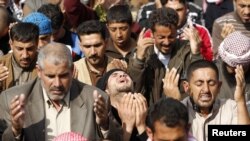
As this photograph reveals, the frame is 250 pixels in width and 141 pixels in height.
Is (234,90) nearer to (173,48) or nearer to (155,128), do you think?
(173,48)

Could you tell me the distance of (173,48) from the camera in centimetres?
1057

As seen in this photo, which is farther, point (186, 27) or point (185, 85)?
point (186, 27)

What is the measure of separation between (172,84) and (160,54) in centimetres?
83

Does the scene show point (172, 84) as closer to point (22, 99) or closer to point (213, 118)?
point (213, 118)

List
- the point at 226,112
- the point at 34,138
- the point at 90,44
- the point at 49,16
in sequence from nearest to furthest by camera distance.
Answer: the point at 34,138
the point at 226,112
the point at 90,44
the point at 49,16

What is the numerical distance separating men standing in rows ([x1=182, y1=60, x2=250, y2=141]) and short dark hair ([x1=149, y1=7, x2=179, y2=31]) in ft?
4.04

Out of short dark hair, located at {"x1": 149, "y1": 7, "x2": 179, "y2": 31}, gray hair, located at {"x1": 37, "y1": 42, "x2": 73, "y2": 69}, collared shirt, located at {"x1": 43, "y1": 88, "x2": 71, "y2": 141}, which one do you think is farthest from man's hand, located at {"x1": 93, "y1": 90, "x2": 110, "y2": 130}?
short dark hair, located at {"x1": 149, "y1": 7, "x2": 179, "y2": 31}

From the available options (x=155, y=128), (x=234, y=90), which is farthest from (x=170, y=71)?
(x=155, y=128)

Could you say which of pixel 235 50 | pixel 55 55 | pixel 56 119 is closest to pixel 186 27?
pixel 235 50

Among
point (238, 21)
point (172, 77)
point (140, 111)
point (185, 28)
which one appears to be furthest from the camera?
point (238, 21)

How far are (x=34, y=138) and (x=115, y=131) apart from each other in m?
0.68

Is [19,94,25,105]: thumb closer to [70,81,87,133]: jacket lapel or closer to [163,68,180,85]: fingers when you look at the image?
[70,81,87,133]: jacket lapel

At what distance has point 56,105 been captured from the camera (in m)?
8.76

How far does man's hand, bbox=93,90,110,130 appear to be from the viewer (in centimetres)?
841
